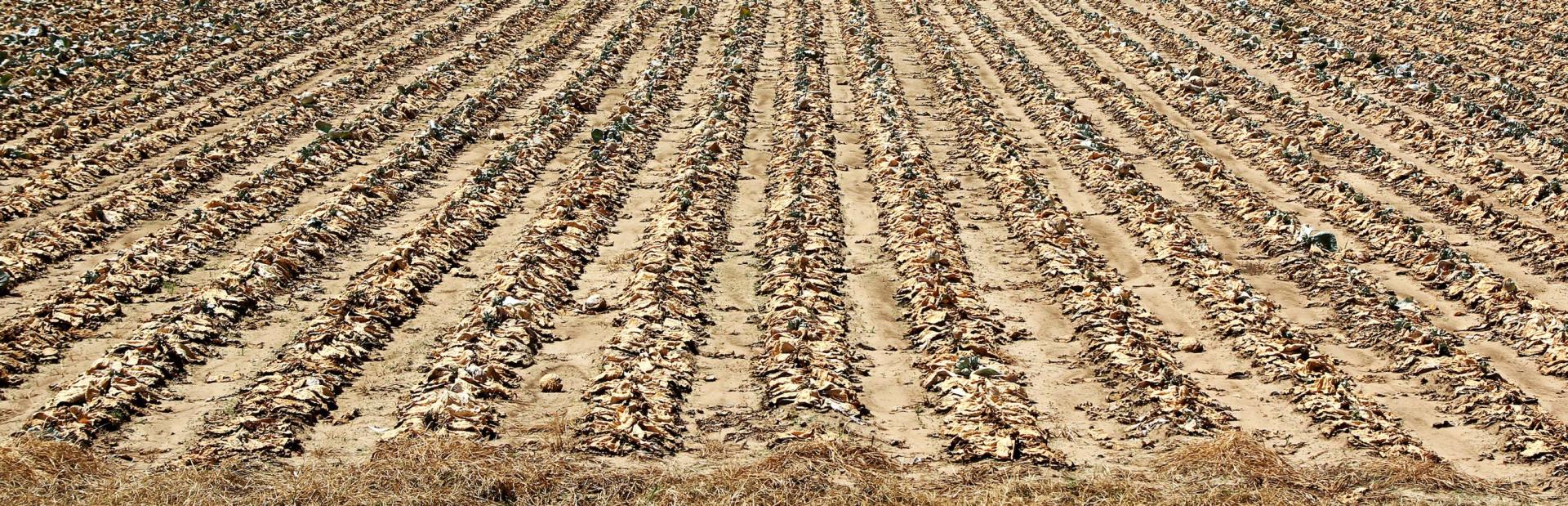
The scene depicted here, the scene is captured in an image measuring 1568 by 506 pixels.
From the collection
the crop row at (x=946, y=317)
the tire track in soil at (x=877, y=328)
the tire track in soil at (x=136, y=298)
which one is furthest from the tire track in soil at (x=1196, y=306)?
the tire track in soil at (x=136, y=298)

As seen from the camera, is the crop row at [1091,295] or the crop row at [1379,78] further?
the crop row at [1379,78]

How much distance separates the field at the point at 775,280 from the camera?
24.3ft

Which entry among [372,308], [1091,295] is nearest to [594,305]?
[372,308]

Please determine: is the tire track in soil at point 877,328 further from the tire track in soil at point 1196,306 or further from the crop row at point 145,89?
the crop row at point 145,89

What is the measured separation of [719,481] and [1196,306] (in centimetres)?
537

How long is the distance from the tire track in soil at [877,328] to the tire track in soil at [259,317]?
14.9 ft

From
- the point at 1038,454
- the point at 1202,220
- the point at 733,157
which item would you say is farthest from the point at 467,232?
the point at 1202,220

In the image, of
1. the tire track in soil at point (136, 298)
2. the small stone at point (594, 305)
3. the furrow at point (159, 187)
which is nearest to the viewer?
the tire track in soil at point (136, 298)

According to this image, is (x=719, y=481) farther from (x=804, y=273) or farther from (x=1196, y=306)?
(x=1196, y=306)

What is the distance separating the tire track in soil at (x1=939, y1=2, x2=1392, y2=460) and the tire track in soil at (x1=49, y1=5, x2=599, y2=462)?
711cm

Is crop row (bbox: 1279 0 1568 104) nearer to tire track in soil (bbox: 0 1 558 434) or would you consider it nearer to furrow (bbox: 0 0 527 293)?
tire track in soil (bbox: 0 1 558 434)

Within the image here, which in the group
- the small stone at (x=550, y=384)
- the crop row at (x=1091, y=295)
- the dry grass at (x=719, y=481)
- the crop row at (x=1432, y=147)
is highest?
Result: the dry grass at (x=719, y=481)

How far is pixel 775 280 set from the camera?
10812mm

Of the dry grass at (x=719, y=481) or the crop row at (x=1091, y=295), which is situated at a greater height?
the dry grass at (x=719, y=481)
